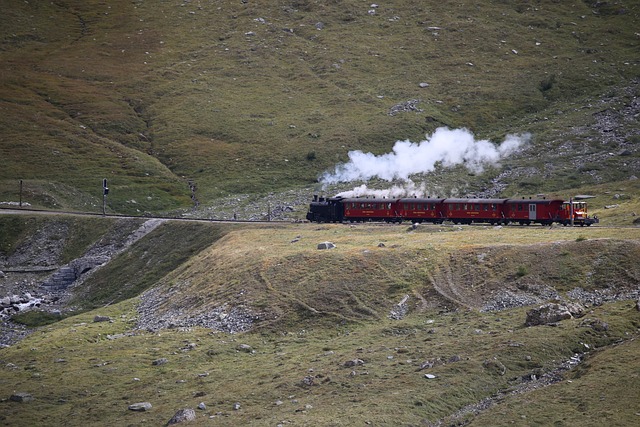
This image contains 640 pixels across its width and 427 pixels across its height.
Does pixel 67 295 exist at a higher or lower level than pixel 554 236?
lower

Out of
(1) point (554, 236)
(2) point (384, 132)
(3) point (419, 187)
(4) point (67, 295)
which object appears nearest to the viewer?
(1) point (554, 236)

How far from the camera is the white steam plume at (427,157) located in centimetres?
13125

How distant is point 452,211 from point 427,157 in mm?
44045

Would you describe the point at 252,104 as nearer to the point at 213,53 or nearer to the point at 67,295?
the point at 213,53

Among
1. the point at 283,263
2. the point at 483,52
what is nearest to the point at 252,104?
the point at 483,52

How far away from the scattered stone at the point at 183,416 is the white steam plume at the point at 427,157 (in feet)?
258

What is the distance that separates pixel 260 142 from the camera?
162750 mm

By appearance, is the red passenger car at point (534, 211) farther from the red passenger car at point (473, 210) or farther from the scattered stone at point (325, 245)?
the scattered stone at point (325, 245)

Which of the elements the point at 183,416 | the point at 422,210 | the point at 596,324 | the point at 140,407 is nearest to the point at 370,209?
the point at 422,210

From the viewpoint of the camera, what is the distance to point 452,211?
98.0 metres

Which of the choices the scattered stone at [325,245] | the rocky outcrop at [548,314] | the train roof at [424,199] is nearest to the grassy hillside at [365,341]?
the rocky outcrop at [548,314]

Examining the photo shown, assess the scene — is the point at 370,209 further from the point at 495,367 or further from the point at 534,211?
the point at 495,367

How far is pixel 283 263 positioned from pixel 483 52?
426 ft

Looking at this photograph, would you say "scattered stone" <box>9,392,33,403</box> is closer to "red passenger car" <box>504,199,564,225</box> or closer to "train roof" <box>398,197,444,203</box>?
"train roof" <box>398,197,444,203</box>
